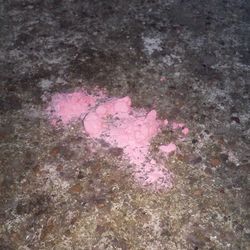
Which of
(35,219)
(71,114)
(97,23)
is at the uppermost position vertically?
(97,23)

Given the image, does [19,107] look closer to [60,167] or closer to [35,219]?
[60,167]

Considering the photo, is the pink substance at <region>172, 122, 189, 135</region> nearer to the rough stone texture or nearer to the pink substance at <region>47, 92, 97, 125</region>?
the rough stone texture

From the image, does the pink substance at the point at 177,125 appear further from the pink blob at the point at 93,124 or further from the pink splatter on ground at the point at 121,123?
the pink blob at the point at 93,124

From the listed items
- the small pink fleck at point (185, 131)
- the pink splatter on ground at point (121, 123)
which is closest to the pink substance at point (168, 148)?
the pink splatter on ground at point (121, 123)

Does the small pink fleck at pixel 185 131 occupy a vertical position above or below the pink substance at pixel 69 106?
below

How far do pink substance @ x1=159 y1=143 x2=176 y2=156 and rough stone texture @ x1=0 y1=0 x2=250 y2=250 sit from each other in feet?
0.25

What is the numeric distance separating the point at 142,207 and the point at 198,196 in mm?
383

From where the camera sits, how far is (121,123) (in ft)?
8.45

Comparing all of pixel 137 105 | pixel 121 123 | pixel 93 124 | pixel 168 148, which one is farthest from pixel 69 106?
pixel 168 148

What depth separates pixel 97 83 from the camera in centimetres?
278

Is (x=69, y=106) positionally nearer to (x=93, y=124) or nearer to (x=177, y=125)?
(x=93, y=124)

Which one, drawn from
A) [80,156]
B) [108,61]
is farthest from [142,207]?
[108,61]

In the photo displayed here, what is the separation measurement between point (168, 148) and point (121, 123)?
1.32 feet

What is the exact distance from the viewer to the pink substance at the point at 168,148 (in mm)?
2447
